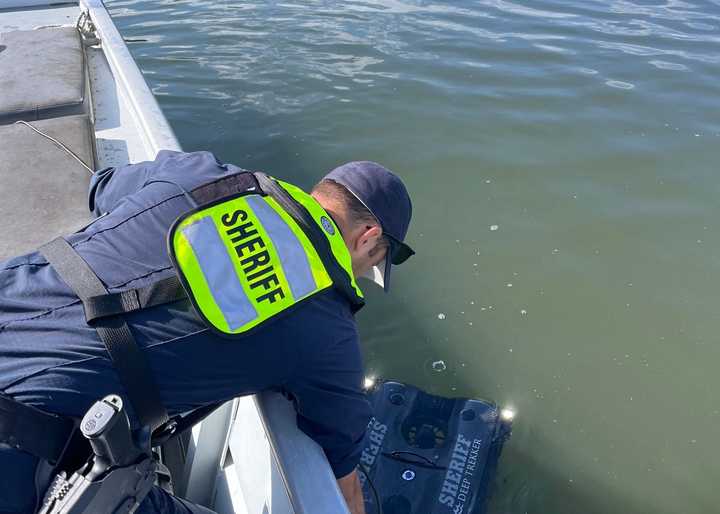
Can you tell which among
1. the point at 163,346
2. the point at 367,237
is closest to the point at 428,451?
the point at 367,237

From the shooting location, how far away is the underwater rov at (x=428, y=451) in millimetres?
2598

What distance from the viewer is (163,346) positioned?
4.57 ft

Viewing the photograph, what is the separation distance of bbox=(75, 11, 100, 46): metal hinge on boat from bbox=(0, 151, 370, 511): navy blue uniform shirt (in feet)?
11.3

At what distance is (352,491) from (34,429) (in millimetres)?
853

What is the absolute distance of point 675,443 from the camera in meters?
2.99

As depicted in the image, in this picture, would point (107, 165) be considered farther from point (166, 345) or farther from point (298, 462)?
point (298, 462)

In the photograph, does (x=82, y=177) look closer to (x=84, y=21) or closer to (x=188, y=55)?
(x=84, y=21)

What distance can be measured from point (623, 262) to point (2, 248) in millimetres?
3529

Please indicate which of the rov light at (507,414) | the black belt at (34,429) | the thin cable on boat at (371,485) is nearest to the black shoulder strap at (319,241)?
the black belt at (34,429)

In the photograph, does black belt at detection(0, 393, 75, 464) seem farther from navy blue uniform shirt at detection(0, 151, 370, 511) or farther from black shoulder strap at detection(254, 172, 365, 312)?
black shoulder strap at detection(254, 172, 365, 312)

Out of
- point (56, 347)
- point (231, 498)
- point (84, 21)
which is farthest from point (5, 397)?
point (84, 21)

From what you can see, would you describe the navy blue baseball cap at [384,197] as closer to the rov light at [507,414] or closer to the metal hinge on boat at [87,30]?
the rov light at [507,414]

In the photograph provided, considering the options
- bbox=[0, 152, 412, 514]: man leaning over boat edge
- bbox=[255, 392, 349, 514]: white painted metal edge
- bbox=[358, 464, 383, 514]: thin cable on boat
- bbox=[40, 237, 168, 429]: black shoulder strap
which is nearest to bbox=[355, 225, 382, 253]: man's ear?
bbox=[0, 152, 412, 514]: man leaning over boat edge

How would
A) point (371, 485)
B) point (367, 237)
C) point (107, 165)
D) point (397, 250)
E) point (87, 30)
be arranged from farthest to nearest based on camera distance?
point (87, 30), point (107, 165), point (371, 485), point (397, 250), point (367, 237)
